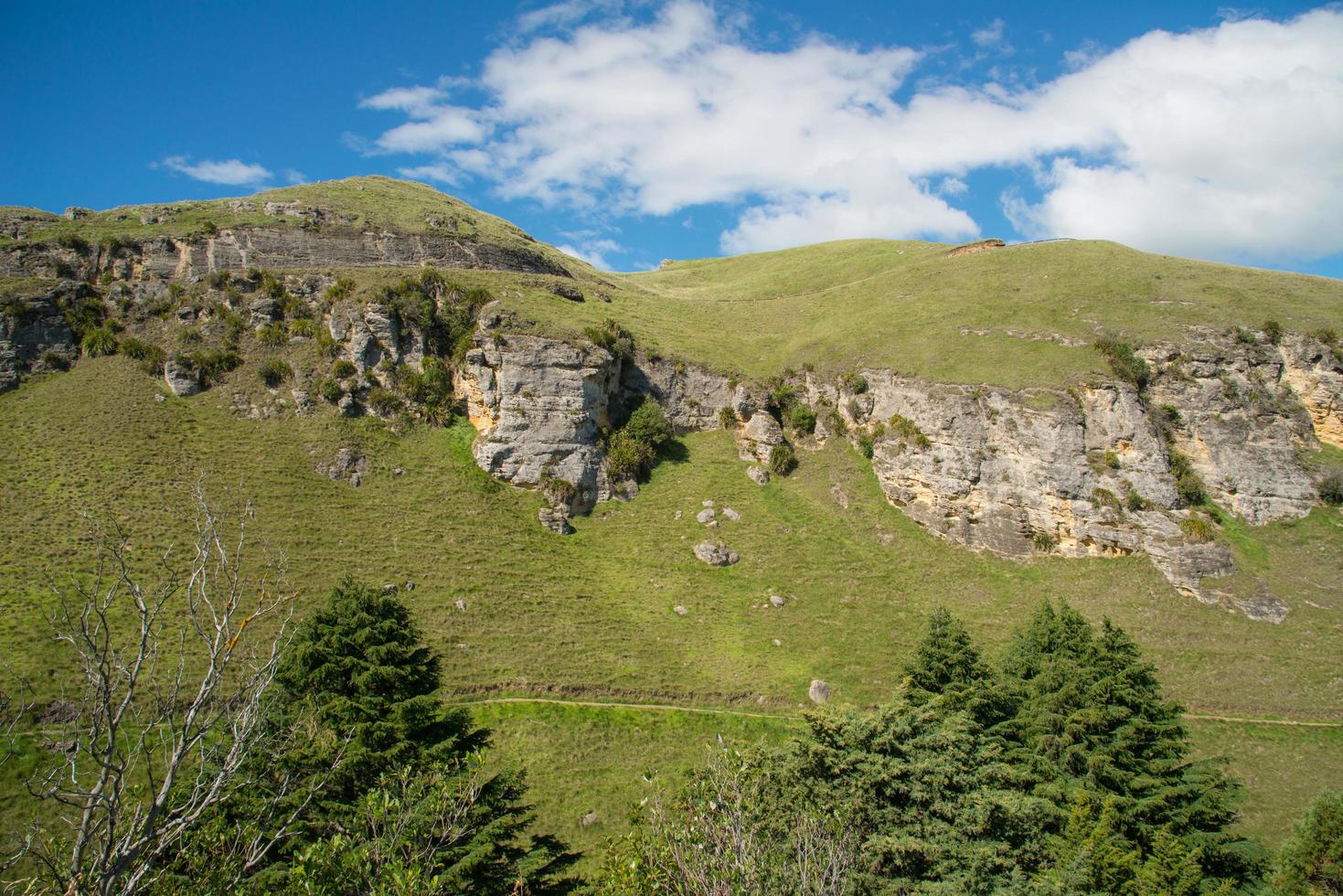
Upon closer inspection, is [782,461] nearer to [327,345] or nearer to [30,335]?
[327,345]

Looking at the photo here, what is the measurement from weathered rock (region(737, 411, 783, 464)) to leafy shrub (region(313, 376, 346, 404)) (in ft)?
96.1

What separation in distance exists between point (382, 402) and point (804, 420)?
104 feet

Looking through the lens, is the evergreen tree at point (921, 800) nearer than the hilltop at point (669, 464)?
Yes

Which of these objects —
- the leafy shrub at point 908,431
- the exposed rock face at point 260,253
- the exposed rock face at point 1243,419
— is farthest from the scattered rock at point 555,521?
the exposed rock face at point 1243,419

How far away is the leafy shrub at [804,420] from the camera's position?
2202 inches

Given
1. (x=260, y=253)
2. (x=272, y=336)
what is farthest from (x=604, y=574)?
(x=260, y=253)

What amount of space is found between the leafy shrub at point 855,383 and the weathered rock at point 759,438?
21.1 ft

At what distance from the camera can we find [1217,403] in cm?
4894

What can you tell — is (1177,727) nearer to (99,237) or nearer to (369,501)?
(369,501)

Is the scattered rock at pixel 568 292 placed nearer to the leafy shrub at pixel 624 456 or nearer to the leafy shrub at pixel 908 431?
the leafy shrub at pixel 624 456

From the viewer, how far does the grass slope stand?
33.2 metres

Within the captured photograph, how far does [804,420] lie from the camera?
55.9m

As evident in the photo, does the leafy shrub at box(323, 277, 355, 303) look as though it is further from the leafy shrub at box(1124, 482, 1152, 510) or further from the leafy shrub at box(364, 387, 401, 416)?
the leafy shrub at box(1124, 482, 1152, 510)

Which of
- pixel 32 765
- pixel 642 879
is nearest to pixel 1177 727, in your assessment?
pixel 642 879
